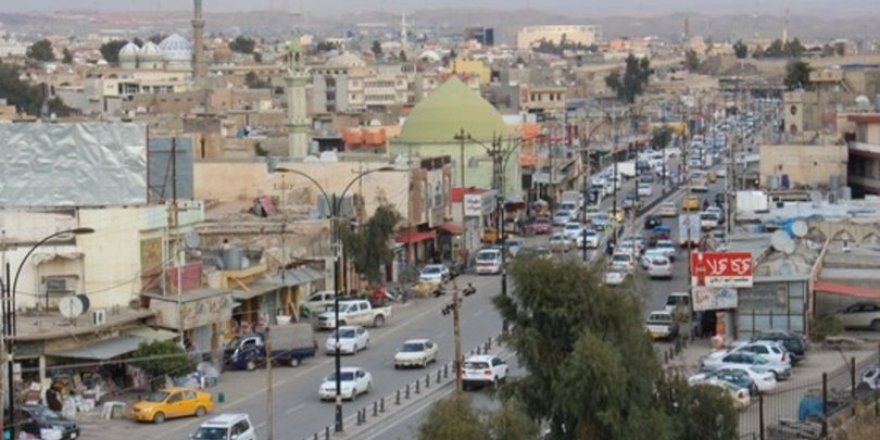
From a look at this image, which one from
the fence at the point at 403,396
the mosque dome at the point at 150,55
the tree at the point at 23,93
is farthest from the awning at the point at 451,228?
the mosque dome at the point at 150,55

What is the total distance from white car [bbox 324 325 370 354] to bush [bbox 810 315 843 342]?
731cm

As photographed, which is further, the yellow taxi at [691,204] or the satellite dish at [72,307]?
the yellow taxi at [691,204]

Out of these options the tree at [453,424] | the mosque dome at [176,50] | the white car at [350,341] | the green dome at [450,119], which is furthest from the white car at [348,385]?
the mosque dome at [176,50]

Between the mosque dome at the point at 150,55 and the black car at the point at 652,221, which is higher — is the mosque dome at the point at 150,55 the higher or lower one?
the higher one

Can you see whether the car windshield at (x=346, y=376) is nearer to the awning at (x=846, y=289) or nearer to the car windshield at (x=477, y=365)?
the car windshield at (x=477, y=365)

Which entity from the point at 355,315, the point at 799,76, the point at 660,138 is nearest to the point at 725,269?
the point at 355,315

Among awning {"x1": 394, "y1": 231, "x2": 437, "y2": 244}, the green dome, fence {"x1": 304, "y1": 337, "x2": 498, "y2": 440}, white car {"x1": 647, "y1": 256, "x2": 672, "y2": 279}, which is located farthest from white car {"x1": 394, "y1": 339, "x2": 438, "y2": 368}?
the green dome

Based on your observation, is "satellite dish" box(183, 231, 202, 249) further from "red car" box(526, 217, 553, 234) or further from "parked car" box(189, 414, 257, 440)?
"red car" box(526, 217, 553, 234)

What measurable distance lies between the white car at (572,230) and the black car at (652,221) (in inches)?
77.9

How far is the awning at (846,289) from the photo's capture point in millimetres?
35406

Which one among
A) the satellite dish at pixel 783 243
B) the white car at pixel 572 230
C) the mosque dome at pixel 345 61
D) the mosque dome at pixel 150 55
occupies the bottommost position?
the white car at pixel 572 230

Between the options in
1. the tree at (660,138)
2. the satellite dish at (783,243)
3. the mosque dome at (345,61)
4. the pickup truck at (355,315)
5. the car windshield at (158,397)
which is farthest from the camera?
the mosque dome at (345,61)

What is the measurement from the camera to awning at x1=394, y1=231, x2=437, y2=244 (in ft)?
165

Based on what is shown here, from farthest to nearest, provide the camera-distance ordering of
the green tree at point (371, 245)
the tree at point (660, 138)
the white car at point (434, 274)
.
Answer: the tree at point (660, 138)
the white car at point (434, 274)
the green tree at point (371, 245)
